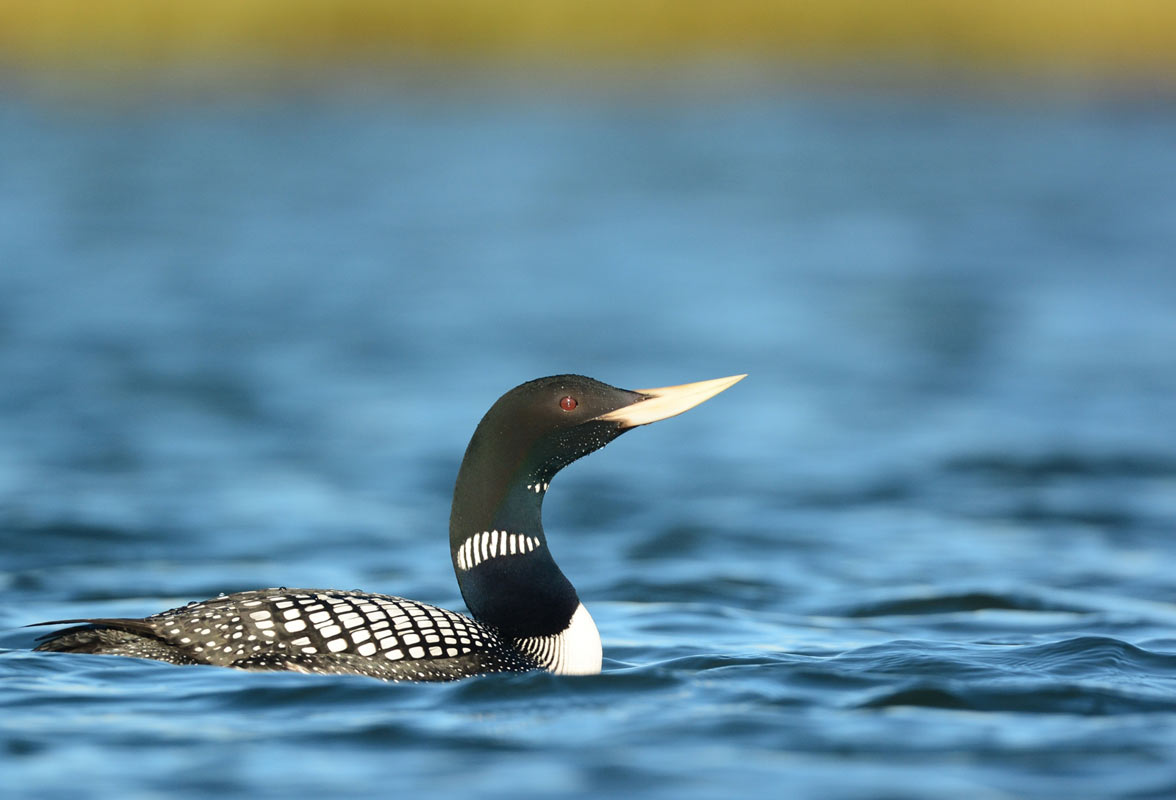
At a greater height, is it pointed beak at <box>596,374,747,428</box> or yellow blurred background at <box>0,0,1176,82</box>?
yellow blurred background at <box>0,0,1176,82</box>

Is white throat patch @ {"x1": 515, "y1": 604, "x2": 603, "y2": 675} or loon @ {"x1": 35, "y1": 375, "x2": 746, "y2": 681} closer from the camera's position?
loon @ {"x1": 35, "y1": 375, "x2": 746, "y2": 681}

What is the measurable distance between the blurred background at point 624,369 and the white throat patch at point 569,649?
0.44ft

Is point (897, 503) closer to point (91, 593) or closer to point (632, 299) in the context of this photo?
point (91, 593)

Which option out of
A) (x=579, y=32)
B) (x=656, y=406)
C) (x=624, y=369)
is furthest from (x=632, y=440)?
(x=579, y=32)

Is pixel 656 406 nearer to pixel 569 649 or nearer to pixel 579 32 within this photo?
pixel 569 649

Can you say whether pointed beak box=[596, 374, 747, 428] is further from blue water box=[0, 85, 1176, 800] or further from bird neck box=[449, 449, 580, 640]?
blue water box=[0, 85, 1176, 800]

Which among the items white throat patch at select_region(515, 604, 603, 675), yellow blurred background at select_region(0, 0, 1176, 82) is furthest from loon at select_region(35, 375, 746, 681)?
yellow blurred background at select_region(0, 0, 1176, 82)

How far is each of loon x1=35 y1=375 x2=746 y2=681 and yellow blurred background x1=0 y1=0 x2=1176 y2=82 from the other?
64.9 feet

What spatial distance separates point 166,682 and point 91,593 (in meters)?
1.90

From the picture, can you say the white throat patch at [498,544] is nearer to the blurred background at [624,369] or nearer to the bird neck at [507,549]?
the bird neck at [507,549]

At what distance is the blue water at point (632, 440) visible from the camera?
13.3ft

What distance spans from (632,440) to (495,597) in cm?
518

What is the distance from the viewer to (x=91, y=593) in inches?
241

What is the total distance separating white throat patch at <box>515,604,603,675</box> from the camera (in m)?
4.61
